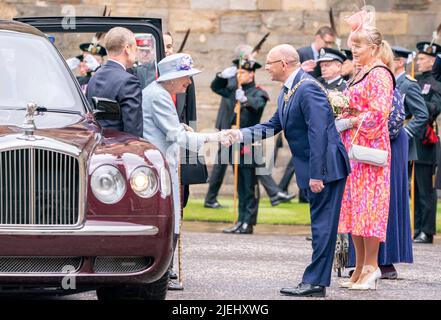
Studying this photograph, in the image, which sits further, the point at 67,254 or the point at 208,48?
the point at 208,48

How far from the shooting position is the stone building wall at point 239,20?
21625 mm

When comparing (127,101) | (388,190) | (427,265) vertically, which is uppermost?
(127,101)

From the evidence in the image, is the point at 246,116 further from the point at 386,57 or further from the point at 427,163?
the point at 386,57

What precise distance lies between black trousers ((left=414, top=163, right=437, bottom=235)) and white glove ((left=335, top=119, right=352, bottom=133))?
5250 mm

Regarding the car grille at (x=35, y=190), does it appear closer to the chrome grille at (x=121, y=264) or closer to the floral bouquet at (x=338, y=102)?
the chrome grille at (x=121, y=264)

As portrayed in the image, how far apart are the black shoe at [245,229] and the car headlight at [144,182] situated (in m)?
7.71

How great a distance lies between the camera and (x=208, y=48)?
21.9 meters

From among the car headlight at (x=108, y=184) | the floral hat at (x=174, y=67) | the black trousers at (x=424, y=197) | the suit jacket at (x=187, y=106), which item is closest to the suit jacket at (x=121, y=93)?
the floral hat at (x=174, y=67)

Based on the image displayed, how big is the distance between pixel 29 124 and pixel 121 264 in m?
1.07
